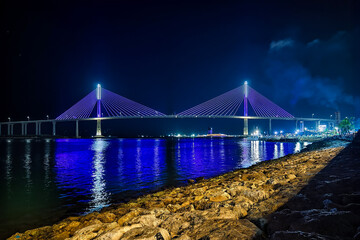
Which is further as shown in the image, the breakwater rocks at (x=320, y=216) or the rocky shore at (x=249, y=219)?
the rocky shore at (x=249, y=219)

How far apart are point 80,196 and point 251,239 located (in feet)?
22.3

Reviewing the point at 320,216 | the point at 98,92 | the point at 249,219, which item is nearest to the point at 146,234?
the point at 249,219

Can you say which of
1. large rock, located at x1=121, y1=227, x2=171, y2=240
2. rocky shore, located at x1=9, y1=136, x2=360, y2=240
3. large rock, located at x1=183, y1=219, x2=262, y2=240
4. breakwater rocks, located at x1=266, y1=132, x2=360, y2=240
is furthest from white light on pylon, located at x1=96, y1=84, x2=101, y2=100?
large rock, located at x1=183, y1=219, x2=262, y2=240

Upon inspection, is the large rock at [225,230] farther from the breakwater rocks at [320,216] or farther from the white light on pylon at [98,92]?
the white light on pylon at [98,92]

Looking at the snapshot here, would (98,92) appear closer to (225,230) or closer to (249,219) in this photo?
(249,219)

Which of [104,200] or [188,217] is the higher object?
[188,217]

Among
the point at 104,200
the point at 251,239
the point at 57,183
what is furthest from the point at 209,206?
the point at 57,183

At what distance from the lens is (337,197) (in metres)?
3.68

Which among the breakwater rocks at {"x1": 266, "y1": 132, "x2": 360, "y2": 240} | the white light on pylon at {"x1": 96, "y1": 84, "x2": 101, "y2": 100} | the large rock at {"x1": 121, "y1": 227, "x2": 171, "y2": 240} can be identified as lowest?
the large rock at {"x1": 121, "y1": 227, "x2": 171, "y2": 240}

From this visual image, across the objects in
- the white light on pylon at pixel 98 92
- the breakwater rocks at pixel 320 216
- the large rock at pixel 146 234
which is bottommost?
the large rock at pixel 146 234

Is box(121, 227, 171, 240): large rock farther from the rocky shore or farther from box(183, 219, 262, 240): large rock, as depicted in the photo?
box(183, 219, 262, 240): large rock

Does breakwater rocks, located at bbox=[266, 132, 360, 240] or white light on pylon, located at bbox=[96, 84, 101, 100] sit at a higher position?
white light on pylon, located at bbox=[96, 84, 101, 100]

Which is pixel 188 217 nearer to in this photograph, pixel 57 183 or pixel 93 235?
pixel 93 235

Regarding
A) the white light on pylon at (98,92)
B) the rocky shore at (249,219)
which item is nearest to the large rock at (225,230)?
the rocky shore at (249,219)
